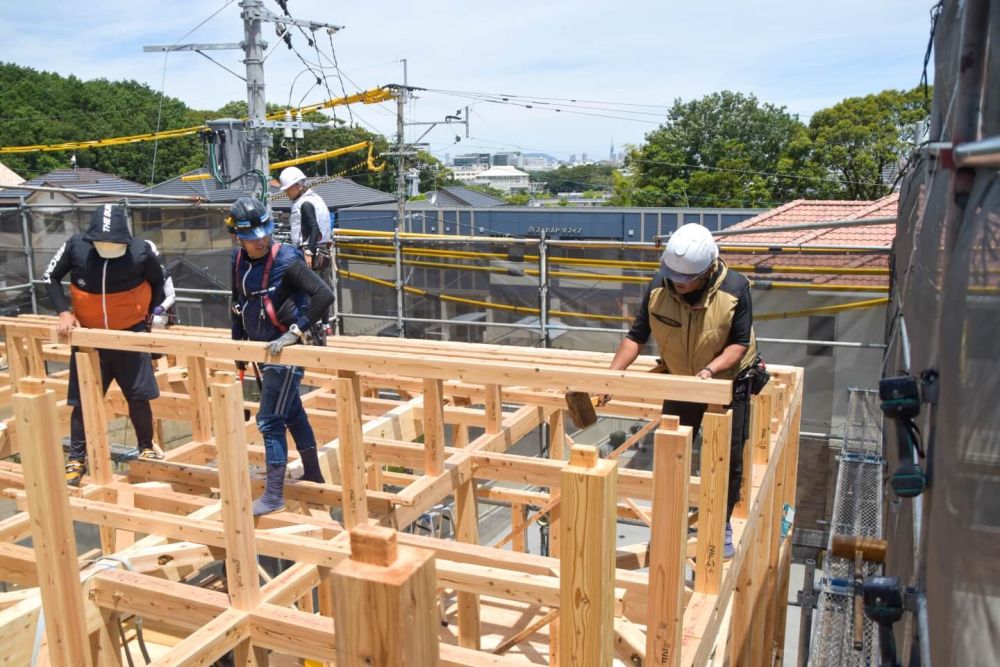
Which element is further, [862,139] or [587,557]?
[862,139]

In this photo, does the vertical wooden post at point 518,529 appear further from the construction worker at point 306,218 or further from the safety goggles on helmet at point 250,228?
the safety goggles on helmet at point 250,228

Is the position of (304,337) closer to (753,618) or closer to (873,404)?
(753,618)

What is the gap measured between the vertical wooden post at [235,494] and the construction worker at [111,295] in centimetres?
214

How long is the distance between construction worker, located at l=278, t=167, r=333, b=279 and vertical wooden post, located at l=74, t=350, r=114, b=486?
2.74 metres

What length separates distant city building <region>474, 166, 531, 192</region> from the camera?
144125 millimetres

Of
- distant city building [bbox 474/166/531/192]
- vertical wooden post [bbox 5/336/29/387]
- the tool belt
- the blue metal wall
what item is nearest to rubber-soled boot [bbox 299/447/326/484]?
vertical wooden post [bbox 5/336/29/387]

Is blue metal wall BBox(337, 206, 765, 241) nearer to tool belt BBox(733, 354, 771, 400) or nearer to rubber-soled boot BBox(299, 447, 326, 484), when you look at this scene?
rubber-soled boot BBox(299, 447, 326, 484)

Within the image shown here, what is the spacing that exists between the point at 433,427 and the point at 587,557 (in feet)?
9.37

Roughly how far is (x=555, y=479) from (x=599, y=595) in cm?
312

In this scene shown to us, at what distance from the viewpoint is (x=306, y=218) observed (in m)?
7.28

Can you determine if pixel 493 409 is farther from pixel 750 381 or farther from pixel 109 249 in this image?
pixel 109 249

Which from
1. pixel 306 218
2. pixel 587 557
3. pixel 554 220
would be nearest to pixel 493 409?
pixel 306 218

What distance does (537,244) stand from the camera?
11.6 metres

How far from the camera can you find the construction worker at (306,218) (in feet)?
23.5
